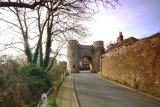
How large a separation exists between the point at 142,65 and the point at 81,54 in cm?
3108

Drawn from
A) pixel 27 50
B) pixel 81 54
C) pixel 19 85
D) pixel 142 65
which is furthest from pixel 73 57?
Result: pixel 19 85

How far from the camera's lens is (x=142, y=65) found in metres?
13.8

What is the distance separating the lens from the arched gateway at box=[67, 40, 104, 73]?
140 feet

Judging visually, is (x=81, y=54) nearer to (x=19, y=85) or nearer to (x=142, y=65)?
(x=142, y=65)

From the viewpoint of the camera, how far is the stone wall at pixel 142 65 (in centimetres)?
1191

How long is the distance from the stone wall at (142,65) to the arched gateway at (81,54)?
23.5 m

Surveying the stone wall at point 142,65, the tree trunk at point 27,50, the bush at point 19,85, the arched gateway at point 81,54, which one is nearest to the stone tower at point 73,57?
the arched gateway at point 81,54

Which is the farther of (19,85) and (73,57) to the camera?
(73,57)

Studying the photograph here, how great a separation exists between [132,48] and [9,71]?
35.7 feet

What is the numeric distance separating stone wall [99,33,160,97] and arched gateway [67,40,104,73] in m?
23.5

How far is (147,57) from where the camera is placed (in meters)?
13.1

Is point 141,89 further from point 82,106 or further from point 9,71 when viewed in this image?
point 9,71

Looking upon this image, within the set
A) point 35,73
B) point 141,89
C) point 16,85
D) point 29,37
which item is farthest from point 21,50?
point 141,89

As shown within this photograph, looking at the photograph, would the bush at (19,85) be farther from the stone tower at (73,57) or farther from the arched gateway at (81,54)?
the arched gateway at (81,54)
